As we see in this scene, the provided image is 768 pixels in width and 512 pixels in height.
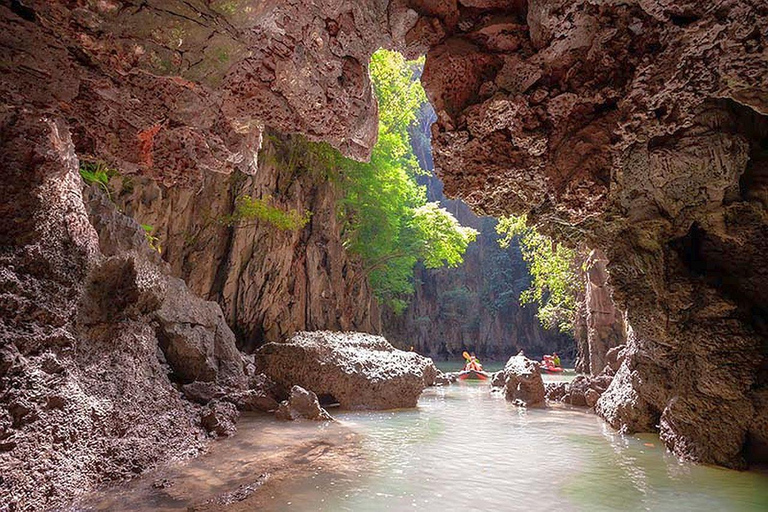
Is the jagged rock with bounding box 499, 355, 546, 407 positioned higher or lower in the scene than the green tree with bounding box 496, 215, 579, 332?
lower

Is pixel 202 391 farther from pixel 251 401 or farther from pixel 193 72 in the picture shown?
pixel 193 72

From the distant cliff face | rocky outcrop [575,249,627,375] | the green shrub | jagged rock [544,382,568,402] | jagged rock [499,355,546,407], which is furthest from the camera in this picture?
the distant cliff face

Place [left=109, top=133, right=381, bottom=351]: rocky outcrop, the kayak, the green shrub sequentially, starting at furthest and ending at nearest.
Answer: the kayak
the green shrub
[left=109, top=133, right=381, bottom=351]: rocky outcrop

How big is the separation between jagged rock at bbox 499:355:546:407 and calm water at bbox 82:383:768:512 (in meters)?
2.48

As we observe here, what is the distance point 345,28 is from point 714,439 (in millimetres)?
5393

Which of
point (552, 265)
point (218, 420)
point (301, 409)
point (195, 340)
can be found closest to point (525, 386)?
point (301, 409)

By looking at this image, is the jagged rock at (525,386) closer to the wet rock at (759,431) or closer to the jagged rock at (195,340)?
the wet rock at (759,431)

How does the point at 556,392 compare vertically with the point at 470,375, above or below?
above

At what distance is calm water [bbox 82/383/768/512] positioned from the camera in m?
2.88

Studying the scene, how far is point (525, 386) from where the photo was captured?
8312mm

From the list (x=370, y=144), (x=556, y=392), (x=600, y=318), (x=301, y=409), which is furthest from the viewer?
(x=600, y=318)

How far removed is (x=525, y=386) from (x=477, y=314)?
83.6 ft

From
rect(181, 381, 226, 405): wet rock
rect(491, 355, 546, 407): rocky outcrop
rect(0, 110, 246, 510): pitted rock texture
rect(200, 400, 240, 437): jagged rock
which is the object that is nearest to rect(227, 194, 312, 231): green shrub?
rect(181, 381, 226, 405): wet rock

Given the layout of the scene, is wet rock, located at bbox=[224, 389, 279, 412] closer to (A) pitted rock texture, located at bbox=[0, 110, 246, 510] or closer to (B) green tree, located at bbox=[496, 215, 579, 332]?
(A) pitted rock texture, located at bbox=[0, 110, 246, 510]
